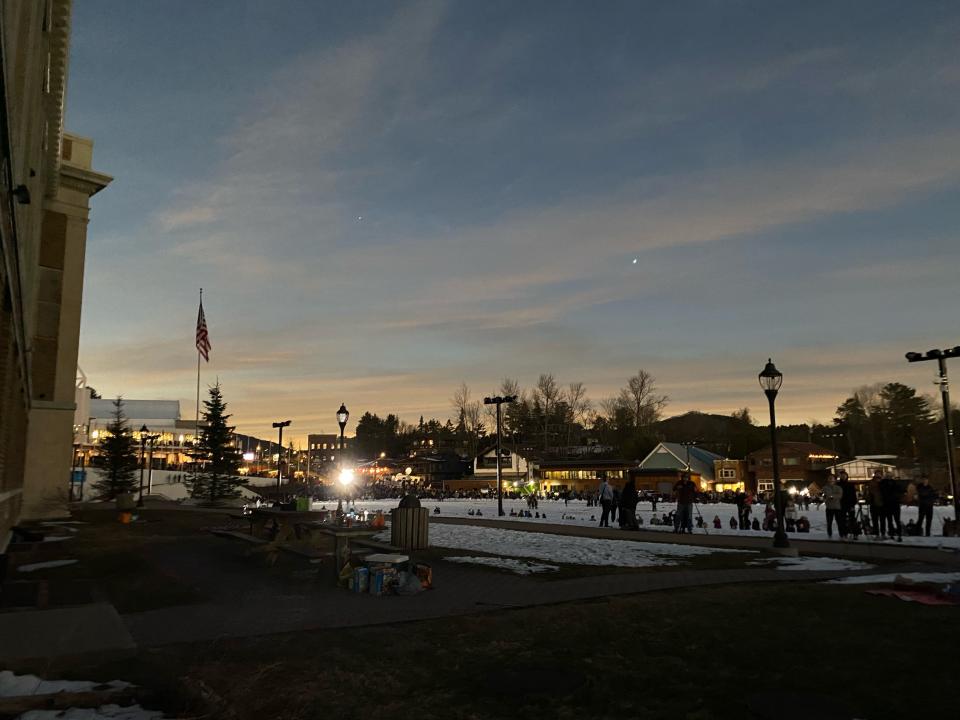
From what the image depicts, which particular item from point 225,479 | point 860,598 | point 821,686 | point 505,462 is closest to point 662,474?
point 505,462

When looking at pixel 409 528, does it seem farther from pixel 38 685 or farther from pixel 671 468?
pixel 671 468

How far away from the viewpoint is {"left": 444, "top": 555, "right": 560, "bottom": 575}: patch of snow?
517 inches

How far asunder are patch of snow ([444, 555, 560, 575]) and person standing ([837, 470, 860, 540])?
10.8 m

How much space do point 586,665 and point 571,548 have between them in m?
11.2

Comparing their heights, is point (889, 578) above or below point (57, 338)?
below

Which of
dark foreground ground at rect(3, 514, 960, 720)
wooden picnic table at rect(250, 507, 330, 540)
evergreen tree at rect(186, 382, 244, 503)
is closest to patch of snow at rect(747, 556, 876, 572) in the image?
dark foreground ground at rect(3, 514, 960, 720)

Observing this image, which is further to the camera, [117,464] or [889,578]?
[117,464]

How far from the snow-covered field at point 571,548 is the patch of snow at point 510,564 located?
2.57 ft

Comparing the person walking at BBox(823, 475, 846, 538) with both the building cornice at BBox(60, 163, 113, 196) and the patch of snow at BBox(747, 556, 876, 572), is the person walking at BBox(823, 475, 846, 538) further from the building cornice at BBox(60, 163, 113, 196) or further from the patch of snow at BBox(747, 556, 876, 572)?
the building cornice at BBox(60, 163, 113, 196)

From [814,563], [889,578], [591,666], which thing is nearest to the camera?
[591,666]

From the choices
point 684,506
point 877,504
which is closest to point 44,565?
point 684,506

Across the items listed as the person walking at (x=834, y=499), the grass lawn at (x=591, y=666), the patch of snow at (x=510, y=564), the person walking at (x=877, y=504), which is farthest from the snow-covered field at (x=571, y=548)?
the grass lawn at (x=591, y=666)

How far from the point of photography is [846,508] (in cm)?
1994

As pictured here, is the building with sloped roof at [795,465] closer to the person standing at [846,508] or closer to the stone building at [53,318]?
the person standing at [846,508]
